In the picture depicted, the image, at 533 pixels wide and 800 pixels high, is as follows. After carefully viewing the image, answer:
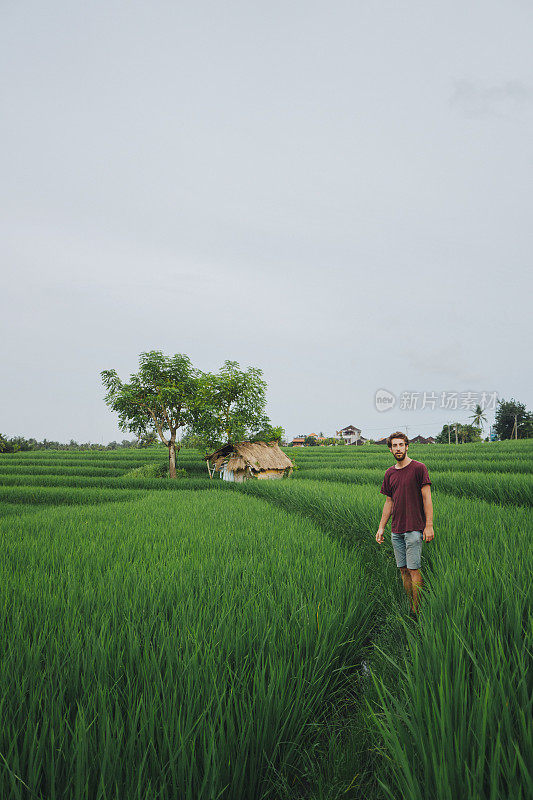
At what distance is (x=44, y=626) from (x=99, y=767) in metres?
1.10

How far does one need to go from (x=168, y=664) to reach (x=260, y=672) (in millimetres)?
484

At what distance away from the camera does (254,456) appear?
1833cm

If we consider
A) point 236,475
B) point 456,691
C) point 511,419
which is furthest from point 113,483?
point 511,419

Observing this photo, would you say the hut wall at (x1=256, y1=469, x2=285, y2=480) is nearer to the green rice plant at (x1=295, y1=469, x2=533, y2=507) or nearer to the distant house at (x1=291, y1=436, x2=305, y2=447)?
the green rice plant at (x1=295, y1=469, x2=533, y2=507)

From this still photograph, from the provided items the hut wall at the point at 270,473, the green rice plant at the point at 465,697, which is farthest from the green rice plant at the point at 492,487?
the hut wall at the point at 270,473

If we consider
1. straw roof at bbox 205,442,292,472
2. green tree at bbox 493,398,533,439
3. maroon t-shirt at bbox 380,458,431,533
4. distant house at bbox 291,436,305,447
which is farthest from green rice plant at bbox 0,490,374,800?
distant house at bbox 291,436,305,447

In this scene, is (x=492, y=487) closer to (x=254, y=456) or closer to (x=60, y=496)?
(x=254, y=456)

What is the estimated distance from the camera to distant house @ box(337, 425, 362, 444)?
275 feet

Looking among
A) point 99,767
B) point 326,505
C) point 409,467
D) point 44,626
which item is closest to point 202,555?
point 44,626

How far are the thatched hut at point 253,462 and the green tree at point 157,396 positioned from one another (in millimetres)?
3502

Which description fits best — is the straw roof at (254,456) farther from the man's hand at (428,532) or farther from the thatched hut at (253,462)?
the man's hand at (428,532)

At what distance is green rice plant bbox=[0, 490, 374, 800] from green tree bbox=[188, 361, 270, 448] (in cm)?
1580

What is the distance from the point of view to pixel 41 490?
13422 millimetres

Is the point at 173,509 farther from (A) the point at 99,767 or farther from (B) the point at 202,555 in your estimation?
(A) the point at 99,767
